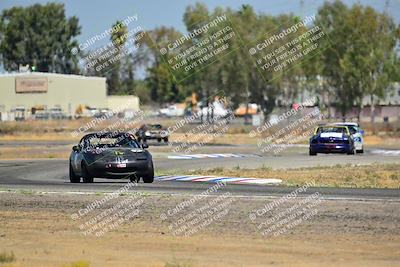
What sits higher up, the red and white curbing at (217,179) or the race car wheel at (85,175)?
the race car wheel at (85,175)

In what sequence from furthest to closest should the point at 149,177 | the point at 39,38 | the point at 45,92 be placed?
1. the point at 39,38
2. the point at 45,92
3. the point at 149,177

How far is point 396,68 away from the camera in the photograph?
83375mm

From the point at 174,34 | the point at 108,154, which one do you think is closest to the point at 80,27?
the point at 174,34

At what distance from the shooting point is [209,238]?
15.0 meters

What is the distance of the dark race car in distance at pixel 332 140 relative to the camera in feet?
142

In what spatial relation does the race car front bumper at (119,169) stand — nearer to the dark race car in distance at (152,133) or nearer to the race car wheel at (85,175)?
the race car wheel at (85,175)

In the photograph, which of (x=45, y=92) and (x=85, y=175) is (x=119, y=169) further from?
(x=45, y=92)

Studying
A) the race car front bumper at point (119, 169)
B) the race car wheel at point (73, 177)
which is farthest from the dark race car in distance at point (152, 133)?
the race car front bumper at point (119, 169)

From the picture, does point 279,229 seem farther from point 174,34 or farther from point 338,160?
point 174,34

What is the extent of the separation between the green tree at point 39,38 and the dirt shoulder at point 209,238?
107 metres

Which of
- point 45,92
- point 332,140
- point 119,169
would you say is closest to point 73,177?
point 119,169

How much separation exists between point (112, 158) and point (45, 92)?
86.4m

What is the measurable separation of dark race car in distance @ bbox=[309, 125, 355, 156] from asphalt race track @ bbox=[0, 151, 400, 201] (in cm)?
84

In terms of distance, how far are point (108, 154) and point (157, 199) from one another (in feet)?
14.7
